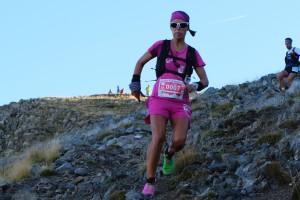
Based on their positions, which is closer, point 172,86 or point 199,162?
point 172,86

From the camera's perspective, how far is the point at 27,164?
11578 mm

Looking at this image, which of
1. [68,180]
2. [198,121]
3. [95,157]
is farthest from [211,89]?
[68,180]

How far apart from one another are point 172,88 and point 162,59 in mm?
384

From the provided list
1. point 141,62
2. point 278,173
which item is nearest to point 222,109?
point 141,62

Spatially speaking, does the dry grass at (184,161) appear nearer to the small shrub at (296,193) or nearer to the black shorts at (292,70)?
the small shrub at (296,193)

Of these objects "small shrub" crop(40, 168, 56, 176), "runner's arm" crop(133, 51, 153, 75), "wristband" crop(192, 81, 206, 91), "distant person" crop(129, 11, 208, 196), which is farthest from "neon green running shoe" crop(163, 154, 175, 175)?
"small shrub" crop(40, 168, 56, 176)

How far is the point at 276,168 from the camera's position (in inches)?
253

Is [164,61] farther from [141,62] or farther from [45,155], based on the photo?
→ [45,155]

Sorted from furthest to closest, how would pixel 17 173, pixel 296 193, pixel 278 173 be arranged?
pixel 17 173 < pixel 278 173 < pixel 296 193

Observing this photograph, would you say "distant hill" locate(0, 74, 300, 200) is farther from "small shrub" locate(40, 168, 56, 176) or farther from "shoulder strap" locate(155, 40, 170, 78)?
"shoulder strap" locate(155, 40, 170, 78)

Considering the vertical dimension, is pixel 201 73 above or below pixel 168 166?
above

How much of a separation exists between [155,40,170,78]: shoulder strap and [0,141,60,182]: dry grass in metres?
4.70

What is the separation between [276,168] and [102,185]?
10.7 feet

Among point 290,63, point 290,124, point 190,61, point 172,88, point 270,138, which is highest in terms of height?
point 290,63
